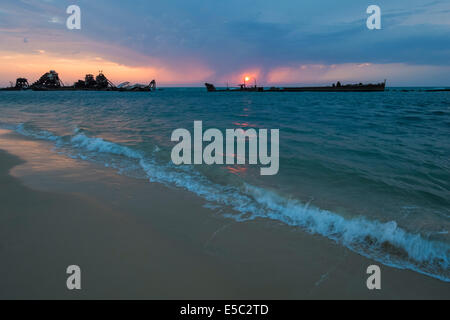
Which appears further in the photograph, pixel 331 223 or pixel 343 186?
pixel 343 186

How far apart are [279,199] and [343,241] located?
5.23ft

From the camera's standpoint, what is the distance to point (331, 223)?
437cm

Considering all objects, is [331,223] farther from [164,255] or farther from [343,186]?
[164,255]

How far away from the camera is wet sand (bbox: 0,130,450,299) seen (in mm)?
2816

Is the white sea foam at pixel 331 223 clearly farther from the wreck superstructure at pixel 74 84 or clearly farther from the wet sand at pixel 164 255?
the wreck superstructure at pixel 74 84

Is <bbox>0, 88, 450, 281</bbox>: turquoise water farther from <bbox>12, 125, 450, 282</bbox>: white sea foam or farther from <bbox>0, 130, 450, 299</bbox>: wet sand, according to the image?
<bbox>0, 130, 450, 299</bbox>: wet sand

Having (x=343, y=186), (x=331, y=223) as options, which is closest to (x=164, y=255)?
(x=331, y=223)

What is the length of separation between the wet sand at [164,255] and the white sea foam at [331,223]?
266 millimetres

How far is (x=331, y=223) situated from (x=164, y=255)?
9.85 ft

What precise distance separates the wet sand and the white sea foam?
27 cm

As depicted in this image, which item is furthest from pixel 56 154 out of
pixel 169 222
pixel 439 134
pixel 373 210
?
pixel 439 134

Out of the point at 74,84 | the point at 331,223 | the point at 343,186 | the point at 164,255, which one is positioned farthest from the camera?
the point at 74,84

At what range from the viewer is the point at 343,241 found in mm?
3926

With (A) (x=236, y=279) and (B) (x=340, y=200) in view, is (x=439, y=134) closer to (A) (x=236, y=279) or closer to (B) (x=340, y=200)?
(B) (x=340, y=200)
